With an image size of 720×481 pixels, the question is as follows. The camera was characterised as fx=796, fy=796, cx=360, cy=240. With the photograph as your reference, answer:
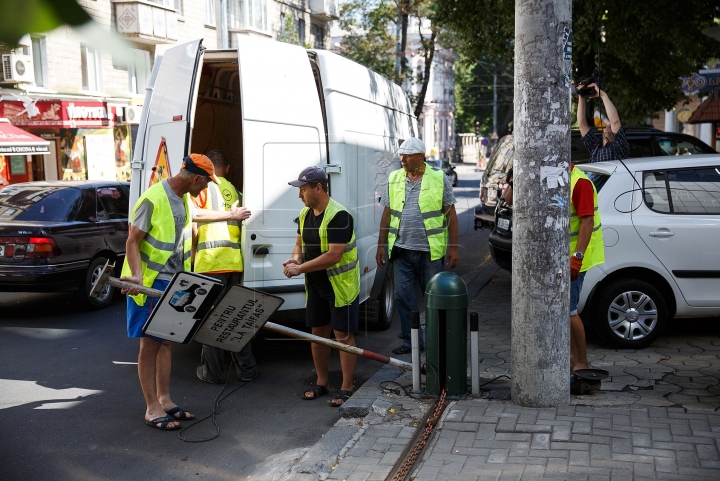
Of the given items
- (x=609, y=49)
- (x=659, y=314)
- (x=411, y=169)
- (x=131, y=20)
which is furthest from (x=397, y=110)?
(x=131, y=20)

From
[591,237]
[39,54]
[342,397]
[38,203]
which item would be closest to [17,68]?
[39,54]

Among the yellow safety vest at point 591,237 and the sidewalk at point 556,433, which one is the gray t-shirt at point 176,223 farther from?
the yellow safety vest at point 591,237

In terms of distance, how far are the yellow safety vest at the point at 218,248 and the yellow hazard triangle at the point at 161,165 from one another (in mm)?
510

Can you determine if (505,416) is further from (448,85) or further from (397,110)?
(448,85)

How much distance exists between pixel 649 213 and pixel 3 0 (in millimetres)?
6959

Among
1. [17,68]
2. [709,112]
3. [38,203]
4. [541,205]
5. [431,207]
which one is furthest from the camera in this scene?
[709,112]

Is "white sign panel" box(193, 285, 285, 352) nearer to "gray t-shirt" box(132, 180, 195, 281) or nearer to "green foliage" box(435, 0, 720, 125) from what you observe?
"gray t-shirt" box(132, 180, 195, 281)

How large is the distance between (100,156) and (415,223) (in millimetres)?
19031

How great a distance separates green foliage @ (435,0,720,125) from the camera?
13.2 m

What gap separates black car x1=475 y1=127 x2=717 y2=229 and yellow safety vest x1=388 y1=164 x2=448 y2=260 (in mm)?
4544

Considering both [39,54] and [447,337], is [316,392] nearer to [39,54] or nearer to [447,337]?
[447,337]

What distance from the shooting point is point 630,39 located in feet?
46.7

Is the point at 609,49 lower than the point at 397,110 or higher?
higher

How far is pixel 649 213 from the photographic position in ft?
23.3
